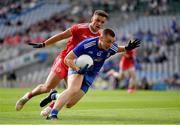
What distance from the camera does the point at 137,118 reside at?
13.8m

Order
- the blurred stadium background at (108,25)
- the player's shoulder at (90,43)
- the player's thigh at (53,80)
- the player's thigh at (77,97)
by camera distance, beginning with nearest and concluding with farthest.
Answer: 1. the player's shoulder at (90,43)
2. the player's thigh at (77,97)
3. the player's thigh at (53,80)
4. the blurred stadium background at (108,25)

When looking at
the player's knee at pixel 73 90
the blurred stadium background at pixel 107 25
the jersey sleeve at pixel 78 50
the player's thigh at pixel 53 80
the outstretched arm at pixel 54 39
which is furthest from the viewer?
the blurred stadium background at pixel 107 25

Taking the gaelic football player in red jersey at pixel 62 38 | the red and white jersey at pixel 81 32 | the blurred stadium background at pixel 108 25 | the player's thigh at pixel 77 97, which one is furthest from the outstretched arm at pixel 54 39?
the blurred stadium background at pixel 108 25

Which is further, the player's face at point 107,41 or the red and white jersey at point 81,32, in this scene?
the red and white jersey at point 81,32

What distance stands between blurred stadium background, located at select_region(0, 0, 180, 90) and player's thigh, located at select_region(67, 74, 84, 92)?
24.5m

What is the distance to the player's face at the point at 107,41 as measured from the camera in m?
12.9

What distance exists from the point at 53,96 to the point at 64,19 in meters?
34.0

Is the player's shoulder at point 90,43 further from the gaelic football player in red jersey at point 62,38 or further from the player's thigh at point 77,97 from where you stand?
the gaelic football player in red jersey at point 62,38

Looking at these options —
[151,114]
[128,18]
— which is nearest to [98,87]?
[128,18]

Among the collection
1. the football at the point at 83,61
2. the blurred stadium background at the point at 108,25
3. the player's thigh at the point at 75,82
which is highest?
the football at the point at 83,61

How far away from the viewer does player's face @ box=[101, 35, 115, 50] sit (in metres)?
12.9

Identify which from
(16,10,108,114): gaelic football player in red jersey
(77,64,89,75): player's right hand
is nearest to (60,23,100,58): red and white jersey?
(16,10,108,114): gaelic football player in red jersey

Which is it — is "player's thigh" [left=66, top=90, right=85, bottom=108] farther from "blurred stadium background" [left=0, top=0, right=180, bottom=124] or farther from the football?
"blurred stadium background" [left=0, top=0, right=180, bottom=124]

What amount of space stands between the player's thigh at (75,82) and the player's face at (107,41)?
2.50 ft
